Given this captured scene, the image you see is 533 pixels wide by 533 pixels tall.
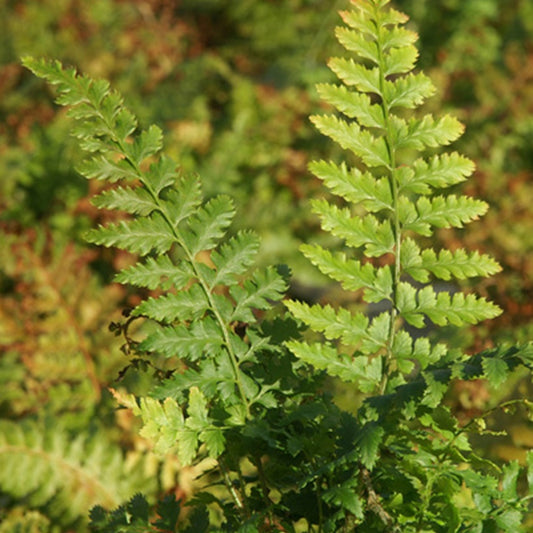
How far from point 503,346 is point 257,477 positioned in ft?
1.31

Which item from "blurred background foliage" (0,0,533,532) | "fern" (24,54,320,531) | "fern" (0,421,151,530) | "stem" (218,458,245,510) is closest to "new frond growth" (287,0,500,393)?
"fern" (24,54,320,531)

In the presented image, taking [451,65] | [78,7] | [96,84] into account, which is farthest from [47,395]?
[78,7]

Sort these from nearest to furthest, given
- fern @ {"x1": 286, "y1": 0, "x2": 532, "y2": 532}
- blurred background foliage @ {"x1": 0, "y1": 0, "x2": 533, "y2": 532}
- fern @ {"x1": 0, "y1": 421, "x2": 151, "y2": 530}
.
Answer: fern @ {"x1": 286, "y1": 0, "x2": 532, "y2": 532}
fern @ {"x1": 0, "y1": 421, "x2": 151, "y2": 530}
blurred background foliage @ {"x1": 0, "y1": 0, "x2": 533, "y2": 532}

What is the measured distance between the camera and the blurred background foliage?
5.75 feet

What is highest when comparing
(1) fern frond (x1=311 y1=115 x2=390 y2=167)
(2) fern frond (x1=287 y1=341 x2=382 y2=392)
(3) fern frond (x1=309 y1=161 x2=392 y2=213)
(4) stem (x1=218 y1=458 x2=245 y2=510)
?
(1) fern frond (x1=311 y1=115 x2=390 y2=167)

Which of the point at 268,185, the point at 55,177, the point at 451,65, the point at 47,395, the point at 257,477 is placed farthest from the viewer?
the point at 451,65

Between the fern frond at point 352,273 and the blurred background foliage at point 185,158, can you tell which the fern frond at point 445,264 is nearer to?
the fern frond at point 352,273

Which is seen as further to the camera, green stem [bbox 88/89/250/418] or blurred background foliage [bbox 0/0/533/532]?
blurred background foliage [bbox 0/0/533/532]

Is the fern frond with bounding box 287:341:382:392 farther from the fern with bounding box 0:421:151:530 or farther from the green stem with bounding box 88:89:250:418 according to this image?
the fern with bounding box 0:421:151:530

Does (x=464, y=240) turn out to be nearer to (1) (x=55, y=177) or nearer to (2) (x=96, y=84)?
(1) (x=55, y=177)

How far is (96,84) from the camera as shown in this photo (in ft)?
3.06

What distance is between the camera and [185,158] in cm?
319

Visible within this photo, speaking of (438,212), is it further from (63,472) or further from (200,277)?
(63,472)

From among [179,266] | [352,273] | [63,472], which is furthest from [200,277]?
[63,472]
